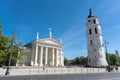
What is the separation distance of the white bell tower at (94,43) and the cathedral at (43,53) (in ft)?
52.6

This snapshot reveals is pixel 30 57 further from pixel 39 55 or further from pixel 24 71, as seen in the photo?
pixel 24 71

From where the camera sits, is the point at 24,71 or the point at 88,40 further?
the point at 88,40

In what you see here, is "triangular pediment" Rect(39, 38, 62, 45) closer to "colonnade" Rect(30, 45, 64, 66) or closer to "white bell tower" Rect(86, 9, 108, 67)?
"colonnade" Rect(30, 45, 64, 66)

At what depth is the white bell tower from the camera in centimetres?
6234

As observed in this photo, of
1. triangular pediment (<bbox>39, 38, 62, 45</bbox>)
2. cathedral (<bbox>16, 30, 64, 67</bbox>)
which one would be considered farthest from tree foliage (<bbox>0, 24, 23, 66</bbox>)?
triangular pediment (<bbox>39, 38, 62, 45</bbox>)

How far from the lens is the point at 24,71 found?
27203 millimetres

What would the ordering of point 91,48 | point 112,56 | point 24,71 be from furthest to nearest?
1. point 112,56
2. point 91,48
3. point 24,71

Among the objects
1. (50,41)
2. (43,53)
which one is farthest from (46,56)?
(50,41)

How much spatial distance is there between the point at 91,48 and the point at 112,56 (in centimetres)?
2667

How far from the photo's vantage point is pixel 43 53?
58812 mm

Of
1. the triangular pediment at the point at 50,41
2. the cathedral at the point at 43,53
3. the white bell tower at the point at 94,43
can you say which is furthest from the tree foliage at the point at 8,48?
the white bell tower at the point at 94,43

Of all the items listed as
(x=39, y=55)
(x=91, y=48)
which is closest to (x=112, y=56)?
(x=91, y=48)

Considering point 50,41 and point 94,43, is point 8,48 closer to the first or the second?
point 50,41

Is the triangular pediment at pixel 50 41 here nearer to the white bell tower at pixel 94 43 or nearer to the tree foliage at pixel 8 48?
the white bell tower at pixel 94 43
